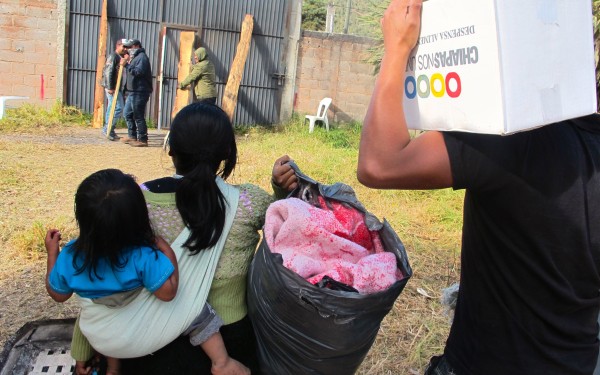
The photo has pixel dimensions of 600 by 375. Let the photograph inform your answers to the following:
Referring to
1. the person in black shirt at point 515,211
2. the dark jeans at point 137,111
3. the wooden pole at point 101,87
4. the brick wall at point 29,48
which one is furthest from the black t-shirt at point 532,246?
the brick wall at point 29,48

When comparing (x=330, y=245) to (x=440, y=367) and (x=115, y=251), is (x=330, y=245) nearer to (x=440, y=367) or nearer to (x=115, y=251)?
(x=440, y=367)

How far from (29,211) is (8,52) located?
7089mm

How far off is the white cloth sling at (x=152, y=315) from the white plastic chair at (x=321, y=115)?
395 inches

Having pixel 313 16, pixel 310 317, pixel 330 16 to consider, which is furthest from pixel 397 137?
pixel 313 16

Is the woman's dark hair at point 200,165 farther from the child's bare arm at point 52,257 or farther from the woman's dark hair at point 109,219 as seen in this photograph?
the child's bare arm at point 52,257

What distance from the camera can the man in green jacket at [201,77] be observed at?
33.0 feet

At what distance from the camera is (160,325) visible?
5.82ft

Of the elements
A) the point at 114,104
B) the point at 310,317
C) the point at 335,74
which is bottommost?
the point at 310,317

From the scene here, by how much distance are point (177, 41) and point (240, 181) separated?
606 centimetres

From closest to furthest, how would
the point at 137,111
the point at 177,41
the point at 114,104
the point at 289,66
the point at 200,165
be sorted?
1. the point at 200,165
2. the point at 137,111
3. the point at 114,104
4. the point at 177,41
5. the point at 289,66

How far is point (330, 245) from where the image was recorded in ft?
5.55

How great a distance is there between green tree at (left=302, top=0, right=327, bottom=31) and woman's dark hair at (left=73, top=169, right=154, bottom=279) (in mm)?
20715

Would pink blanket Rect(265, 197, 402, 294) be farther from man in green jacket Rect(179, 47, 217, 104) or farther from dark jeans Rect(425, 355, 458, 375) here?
man in green jacket Rect(179, 47, 217, 104)

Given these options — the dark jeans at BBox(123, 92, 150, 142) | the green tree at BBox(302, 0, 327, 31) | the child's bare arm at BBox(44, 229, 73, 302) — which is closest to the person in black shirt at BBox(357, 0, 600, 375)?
the child's bare arm at BBox(44, 229, 73, 302)
